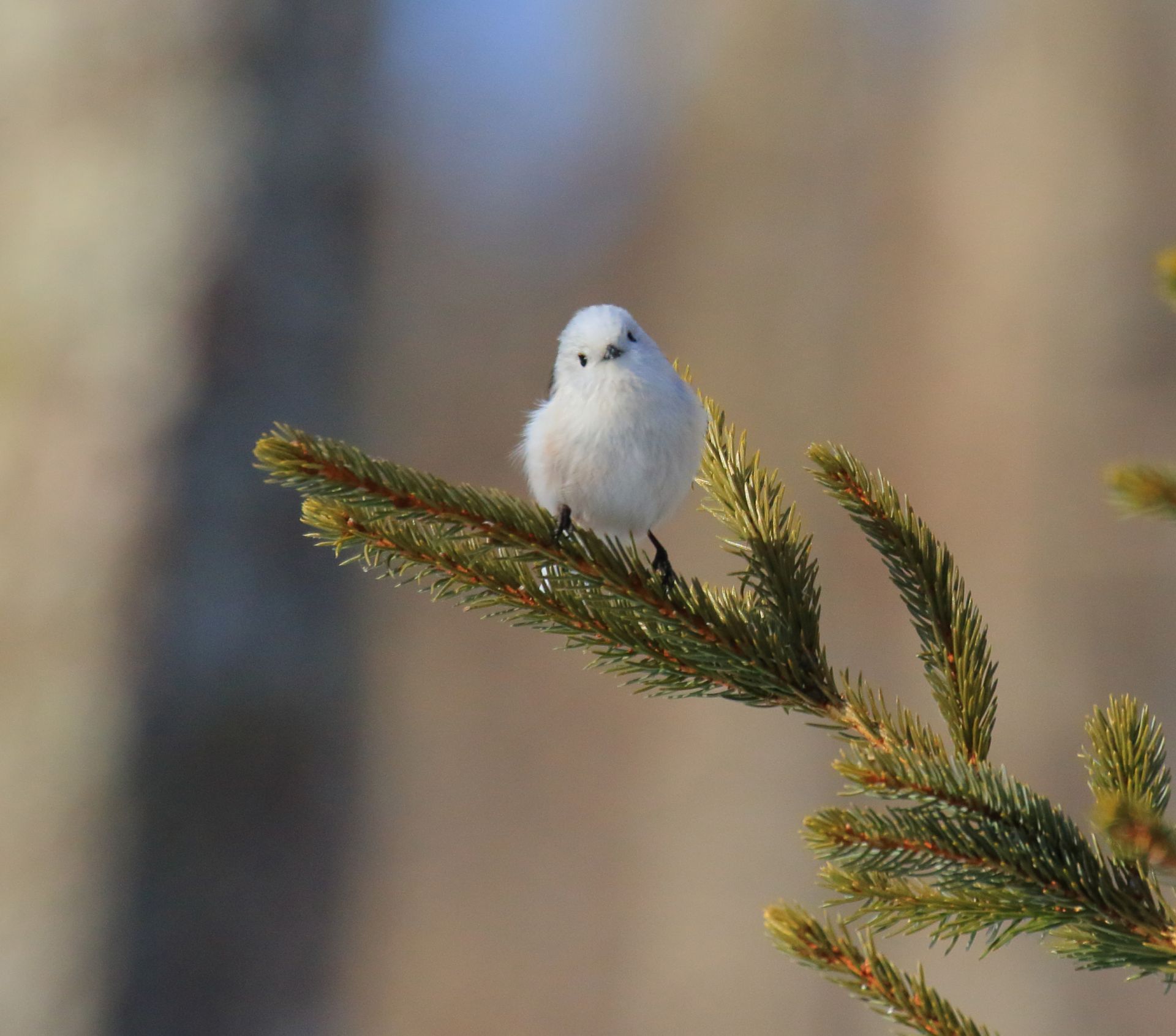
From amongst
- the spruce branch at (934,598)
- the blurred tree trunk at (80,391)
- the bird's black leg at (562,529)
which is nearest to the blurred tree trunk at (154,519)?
the blurred tree trunk at (80,391)

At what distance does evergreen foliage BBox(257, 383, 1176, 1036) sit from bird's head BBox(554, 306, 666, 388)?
0.18 metres

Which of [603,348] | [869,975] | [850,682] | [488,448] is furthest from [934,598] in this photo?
[488,448]

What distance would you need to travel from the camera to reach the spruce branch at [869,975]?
0.37 m

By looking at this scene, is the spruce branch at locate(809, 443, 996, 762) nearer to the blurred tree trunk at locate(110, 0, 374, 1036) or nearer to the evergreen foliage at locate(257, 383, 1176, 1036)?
the evergreen foliage at locate(257, 383, 1176, 1036)

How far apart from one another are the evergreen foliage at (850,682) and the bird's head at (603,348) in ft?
0.58

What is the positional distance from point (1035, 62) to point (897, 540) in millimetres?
2114

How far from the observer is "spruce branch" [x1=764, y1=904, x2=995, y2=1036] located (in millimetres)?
367

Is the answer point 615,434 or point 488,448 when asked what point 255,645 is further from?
point 615,434

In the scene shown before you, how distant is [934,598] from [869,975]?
18 cm

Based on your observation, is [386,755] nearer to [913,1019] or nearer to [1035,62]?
[913,1019]

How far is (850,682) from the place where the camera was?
1.55 feet

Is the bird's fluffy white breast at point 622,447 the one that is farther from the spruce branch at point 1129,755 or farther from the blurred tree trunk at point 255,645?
the blurred tree trunk at point 255,645

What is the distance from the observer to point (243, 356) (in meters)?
1.54

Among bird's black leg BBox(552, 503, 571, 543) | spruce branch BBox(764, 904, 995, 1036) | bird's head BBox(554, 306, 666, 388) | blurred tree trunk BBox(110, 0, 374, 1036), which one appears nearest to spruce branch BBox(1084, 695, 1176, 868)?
spruce branch BBox(764, 904, 995, 1036)
